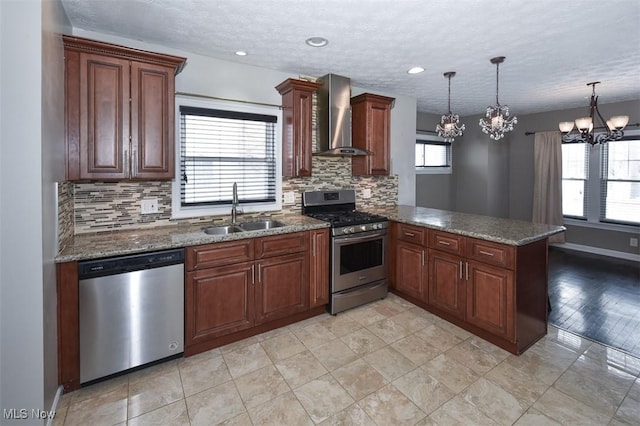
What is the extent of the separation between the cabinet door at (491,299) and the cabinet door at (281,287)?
1462mm

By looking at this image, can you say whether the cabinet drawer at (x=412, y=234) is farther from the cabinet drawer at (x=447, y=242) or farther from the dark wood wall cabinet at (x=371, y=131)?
the dark wood wall cabinet at (x=371, y=131)

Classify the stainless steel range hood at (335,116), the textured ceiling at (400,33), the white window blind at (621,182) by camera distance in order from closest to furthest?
the textured ceiling at (400,33), the stainless steel range hood at (335,116), the white window blind at (621,182)

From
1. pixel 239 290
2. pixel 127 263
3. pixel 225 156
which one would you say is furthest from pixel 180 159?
pixel 239 290

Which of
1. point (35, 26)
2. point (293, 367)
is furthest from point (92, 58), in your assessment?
point (293, 367)

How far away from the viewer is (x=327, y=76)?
3543mm

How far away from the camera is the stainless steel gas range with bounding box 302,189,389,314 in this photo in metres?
3.16

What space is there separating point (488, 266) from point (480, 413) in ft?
3.70

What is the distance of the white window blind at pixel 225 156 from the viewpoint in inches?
117

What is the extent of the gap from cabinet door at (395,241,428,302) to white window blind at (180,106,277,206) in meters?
1.53

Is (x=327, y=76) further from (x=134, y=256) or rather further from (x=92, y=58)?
(x=134, y=256)

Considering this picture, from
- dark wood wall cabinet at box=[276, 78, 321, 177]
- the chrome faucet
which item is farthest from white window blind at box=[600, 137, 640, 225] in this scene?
the chrome faucet

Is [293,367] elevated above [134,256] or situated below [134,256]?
below

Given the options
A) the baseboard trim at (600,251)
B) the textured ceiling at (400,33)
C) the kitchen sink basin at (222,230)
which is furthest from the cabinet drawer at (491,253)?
the baseboard trim at (600,251)

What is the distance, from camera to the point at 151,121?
2.44m
